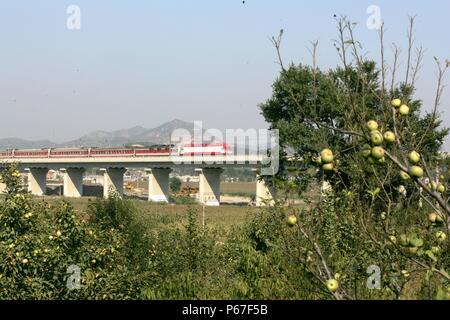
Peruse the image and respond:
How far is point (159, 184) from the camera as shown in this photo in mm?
83500

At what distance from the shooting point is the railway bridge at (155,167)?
2904 inches

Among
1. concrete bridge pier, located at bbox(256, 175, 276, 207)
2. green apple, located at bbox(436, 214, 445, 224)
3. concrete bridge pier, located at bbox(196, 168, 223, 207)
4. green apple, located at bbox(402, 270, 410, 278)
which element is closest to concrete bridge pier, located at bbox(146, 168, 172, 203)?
concrete bridge pier, located at bbox(196, 168, 223, 207)

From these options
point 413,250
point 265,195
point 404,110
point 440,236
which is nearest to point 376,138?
point 404,110

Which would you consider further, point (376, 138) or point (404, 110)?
point (404, 110)

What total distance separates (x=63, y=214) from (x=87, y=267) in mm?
1031

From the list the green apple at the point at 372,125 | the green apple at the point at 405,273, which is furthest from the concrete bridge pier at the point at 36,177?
the green apple at the point at 372,125

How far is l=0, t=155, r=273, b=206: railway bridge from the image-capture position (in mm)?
73750

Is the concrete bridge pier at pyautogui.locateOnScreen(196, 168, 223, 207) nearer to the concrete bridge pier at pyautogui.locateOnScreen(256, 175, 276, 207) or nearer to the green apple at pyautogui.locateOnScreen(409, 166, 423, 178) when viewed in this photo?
the concrete bridge pier at pyautogui.locateOnScreen(256, 175, 276, 207)

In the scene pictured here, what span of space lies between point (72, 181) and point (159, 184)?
1961 cm

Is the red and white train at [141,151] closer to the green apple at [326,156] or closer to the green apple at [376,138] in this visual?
the green apple at [326,156]

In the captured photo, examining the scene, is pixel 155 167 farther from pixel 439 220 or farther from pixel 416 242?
pixel 416 242

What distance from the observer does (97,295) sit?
952 centimetres

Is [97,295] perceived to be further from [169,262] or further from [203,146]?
[203,146]

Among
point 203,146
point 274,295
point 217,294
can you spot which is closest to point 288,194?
point 274,295
